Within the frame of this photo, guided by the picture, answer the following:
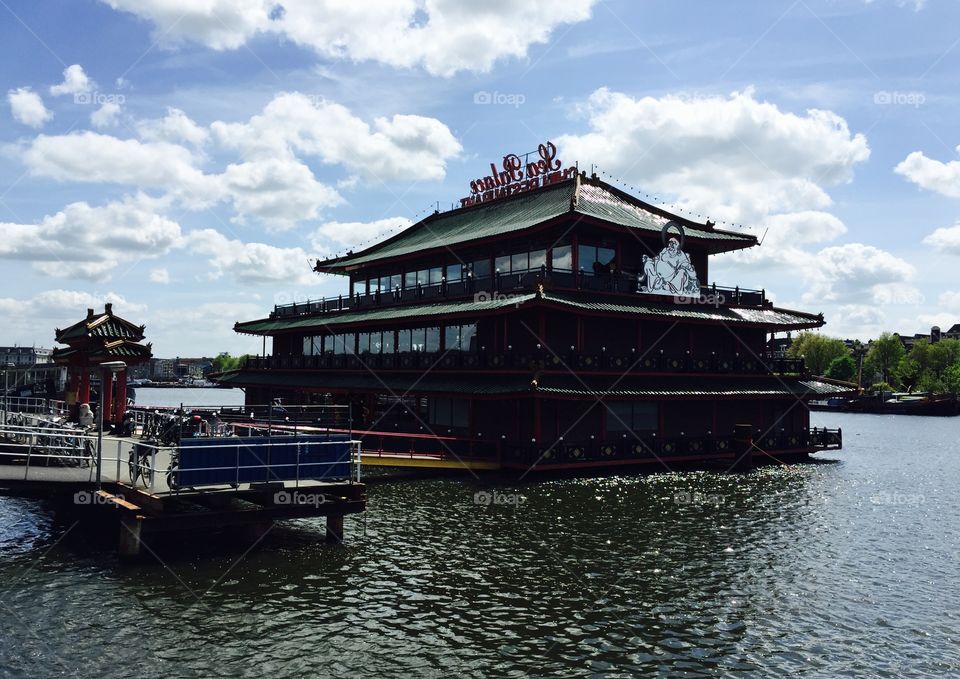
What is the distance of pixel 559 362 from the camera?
1618 inches

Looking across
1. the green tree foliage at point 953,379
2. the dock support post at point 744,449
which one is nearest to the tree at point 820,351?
the green tree foliage at point 953,379

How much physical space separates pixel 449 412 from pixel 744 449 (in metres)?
17.5

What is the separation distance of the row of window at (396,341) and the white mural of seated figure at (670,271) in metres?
11.4

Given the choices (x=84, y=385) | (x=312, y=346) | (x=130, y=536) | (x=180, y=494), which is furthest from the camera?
(x=312, y=346)

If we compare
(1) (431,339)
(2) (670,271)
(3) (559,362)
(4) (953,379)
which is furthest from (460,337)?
(4) (953,379)

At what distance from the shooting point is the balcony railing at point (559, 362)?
4138cm

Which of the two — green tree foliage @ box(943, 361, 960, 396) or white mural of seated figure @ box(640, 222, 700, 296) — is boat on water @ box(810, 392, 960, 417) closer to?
green tree foliage @ box(943, 361, 960, 396)

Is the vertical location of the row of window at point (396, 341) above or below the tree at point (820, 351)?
below

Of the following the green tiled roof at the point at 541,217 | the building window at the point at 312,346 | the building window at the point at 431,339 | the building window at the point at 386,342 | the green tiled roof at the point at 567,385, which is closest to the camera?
the green tiled roof at the point at 567,385

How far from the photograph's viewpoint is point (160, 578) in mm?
20484

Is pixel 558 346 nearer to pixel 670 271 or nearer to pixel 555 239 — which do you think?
pixel 555 239

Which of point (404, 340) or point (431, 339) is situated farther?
point (404, 340)

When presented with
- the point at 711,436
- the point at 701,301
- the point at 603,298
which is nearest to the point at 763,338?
the point at 701,301

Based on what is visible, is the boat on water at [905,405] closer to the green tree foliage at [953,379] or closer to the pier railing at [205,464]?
the green tree foliage at [953,379]
